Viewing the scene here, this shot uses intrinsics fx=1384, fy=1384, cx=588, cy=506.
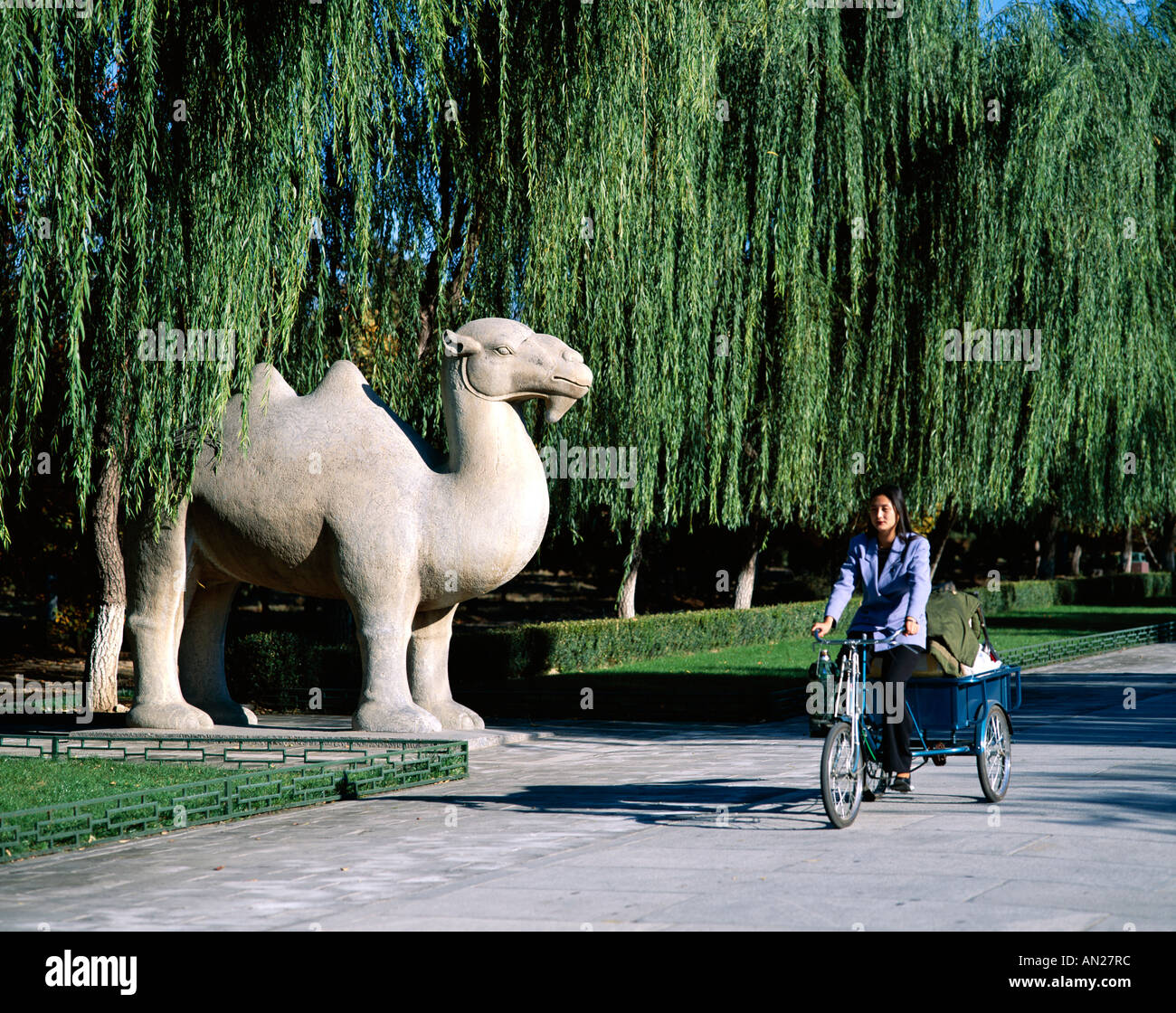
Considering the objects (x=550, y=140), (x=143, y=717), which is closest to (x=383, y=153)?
(x=550, y=140)

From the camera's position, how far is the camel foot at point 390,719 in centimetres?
1030

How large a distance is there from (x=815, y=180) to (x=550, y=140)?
3749 mm

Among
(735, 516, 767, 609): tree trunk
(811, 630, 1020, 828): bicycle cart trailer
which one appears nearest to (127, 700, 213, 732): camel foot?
(811, 630, 1020, 828): bicycle cart trailer

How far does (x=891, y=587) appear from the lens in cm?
780

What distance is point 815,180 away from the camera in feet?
44.9

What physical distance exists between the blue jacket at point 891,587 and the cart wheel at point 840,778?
0.65 meters

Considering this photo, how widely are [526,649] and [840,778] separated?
432 inches

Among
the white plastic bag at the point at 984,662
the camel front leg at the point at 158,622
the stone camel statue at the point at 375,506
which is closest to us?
the white plastic bag at the point at 984,662

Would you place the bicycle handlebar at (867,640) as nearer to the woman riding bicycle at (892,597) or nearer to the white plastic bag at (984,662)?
the woman riding bicycle at (892,597)

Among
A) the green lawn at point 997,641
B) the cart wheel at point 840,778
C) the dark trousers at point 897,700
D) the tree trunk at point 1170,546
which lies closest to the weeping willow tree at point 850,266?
the green lawn at point 997,641

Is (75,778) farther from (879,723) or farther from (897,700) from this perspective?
(897,700)

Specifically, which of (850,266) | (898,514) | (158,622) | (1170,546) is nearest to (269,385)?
(158,622)

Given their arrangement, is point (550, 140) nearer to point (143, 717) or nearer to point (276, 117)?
point (276, 117)

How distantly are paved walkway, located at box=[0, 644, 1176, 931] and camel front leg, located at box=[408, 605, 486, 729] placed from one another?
1021 mm
